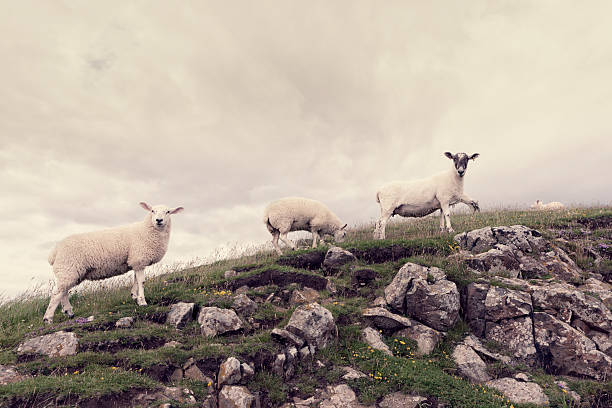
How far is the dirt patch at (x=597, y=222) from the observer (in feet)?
53.9

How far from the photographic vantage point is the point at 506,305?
10516mm

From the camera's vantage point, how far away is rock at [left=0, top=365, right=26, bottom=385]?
24.9 feet

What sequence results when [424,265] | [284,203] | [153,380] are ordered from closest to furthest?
[153,380]
[424,265]
[284,203]

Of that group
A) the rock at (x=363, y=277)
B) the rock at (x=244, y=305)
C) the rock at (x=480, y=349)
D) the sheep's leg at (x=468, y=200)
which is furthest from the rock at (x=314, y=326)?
the sheep's leg at (x=468, y=200)

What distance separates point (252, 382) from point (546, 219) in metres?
17.0

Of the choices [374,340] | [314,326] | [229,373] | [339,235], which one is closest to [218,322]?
[229,373]

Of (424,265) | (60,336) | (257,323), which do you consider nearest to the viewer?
(60,336)

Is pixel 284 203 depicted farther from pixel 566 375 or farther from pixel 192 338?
pixel 566 375

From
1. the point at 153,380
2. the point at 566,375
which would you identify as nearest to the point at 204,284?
the point at 153,380

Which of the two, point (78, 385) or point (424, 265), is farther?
point (424, 265)

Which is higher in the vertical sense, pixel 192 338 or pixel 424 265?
pixel 424 265

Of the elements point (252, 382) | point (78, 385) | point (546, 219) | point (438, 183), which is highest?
point (438, 183)

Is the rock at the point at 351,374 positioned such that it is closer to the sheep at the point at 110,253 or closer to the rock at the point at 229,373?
the rock at the point at 229,373

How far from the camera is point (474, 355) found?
9.55 metres
